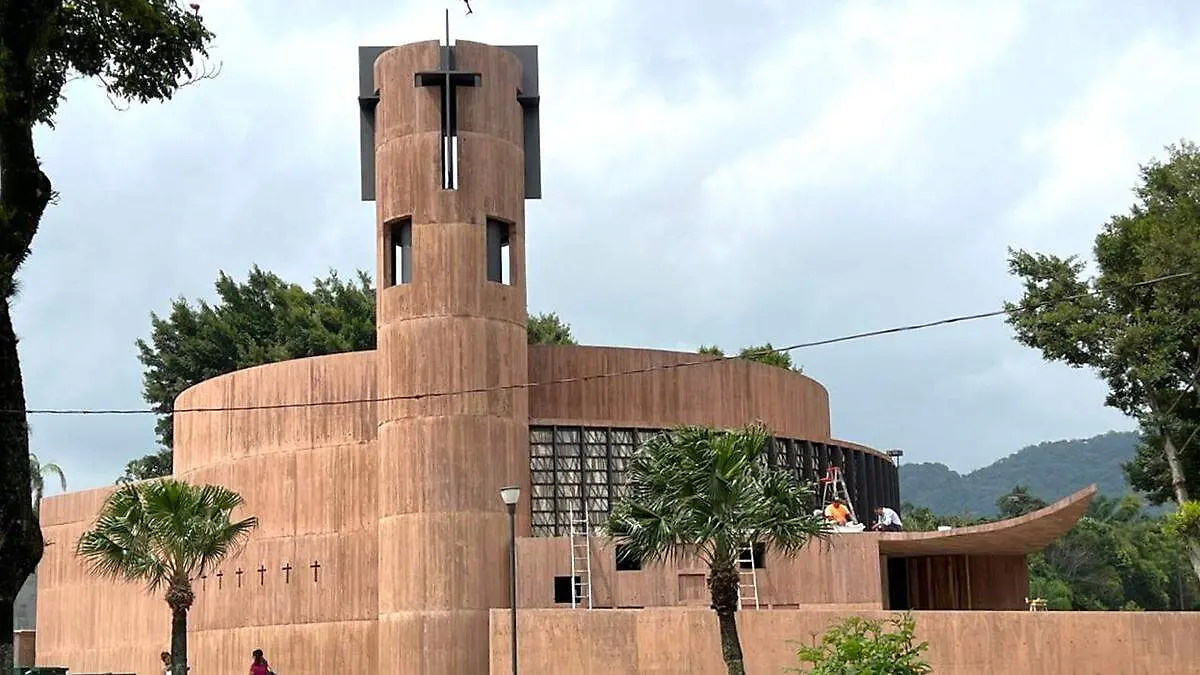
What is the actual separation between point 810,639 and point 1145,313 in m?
18.0

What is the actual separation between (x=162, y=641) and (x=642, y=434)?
1276 centimetres

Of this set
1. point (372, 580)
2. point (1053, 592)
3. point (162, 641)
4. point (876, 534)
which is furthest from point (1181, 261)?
point (1053, 592)

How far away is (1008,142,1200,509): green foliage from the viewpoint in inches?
1548

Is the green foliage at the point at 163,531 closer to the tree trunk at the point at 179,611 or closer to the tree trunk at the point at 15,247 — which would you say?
the tree trunk at the point at 179,611

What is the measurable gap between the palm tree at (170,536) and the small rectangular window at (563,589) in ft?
21.0

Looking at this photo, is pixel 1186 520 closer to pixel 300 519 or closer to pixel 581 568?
pixel 581 568

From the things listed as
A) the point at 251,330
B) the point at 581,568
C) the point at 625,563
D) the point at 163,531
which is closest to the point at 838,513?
the point at 625,563

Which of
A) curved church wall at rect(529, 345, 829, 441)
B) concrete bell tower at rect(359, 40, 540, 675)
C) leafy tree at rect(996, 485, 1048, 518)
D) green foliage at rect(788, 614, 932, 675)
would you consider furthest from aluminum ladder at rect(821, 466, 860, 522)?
leafy tree at rect(996, 485, 1048, 518)

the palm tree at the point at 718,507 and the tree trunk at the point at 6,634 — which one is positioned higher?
the palm tree at the point at 718,507

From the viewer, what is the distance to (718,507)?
23.8 metres

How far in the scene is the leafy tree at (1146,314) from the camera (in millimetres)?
39312

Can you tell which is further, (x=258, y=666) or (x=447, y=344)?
(x=447, y=344)

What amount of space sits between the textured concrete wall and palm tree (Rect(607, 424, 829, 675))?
3.33 metres

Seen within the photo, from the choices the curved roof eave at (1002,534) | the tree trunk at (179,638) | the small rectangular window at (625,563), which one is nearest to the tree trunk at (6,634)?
the tree trunk at (179,638)
